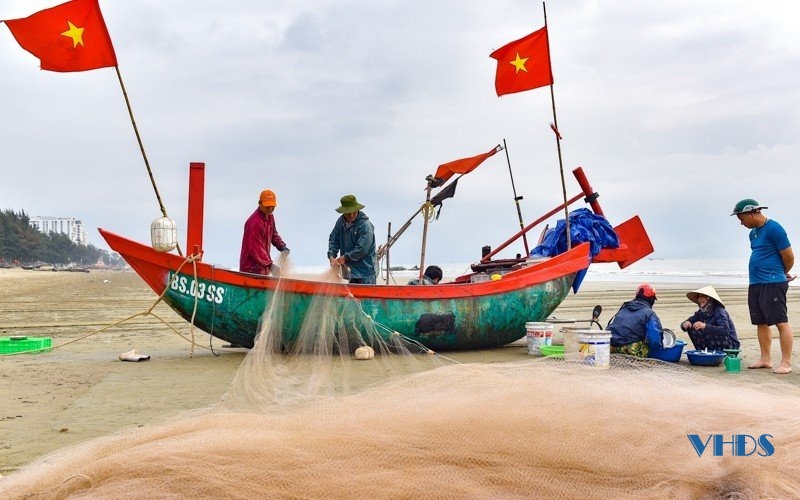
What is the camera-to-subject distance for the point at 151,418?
439cm

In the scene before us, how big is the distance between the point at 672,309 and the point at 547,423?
13.3 m

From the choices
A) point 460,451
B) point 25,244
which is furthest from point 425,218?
point 25,244

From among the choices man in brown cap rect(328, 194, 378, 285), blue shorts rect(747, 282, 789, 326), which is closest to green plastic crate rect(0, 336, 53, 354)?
man in brown cap rect(328, 194, 378, 285)

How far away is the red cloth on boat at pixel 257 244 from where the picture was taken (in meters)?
7.82

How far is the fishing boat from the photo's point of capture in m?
7.24

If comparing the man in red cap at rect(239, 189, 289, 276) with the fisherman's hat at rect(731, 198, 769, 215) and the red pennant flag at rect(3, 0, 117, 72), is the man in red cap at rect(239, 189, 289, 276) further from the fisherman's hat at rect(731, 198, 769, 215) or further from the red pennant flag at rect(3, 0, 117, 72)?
the fisherman's hat at rect(731, 198, 769, 215)

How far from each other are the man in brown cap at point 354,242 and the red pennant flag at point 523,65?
→ 273 centimetres

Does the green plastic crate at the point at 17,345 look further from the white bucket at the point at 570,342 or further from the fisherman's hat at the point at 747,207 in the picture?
Answer: the fisherman's hat at the point at 747,207

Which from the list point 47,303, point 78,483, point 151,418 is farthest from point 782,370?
point 47,303

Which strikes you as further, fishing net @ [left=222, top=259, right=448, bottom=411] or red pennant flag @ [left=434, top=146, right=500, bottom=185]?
red pennant flag @ [left=434, top=146, right=500, bottom=185]

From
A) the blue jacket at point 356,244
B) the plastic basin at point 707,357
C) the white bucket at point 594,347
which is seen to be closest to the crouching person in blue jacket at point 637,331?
the plastic basin at point 707,357

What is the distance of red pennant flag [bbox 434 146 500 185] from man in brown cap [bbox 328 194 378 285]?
213 cm

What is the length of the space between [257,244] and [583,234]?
4434 millimetres

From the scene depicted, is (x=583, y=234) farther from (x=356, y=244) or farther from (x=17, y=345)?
(x=17, y=345)
